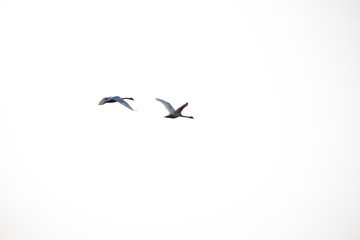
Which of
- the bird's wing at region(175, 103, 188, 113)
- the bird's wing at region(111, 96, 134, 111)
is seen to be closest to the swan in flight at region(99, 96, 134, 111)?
the bird's wing at region(111, 96, 134, 111)

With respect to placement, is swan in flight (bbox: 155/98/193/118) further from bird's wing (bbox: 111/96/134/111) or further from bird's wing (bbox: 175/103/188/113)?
bird's wing (bbox: 111/96/134/111)

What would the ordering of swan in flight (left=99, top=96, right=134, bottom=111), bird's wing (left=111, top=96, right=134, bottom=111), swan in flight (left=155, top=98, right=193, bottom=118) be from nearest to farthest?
bird's wing (left=111, top=96, right=134, bottom=111) → swan in flight (left=99, top=96, right=134, bottom=111) → swan in flight (left=155, top=98, right=193, bottom=118)

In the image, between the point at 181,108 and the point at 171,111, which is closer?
the point at 181,108

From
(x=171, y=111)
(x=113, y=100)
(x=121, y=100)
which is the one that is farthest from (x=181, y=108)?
(x=113, y=100)

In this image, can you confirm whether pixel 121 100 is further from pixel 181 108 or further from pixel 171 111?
pixel 171 111

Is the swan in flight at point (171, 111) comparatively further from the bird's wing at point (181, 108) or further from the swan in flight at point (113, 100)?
the swan in flight at point (113, 100)

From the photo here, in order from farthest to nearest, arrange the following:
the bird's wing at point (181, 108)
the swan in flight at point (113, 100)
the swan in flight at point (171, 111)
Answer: the swan in flight at point (171, 111)
the swan in flight at point (113, 100)
the bird's wing at point (181, 108)

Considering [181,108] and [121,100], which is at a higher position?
[121,100]

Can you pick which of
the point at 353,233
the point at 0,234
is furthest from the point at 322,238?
the point at 0,234

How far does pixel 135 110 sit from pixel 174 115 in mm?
4114

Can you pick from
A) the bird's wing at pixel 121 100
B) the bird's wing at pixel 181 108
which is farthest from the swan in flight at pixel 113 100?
the bird's wing at pixel 181 108

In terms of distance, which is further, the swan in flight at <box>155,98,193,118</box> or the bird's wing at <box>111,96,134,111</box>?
the swan in flight at <box>155,98,193,118</box>

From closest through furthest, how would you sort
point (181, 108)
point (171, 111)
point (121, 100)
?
point (121, 100), point (181, 108), point (171, 111)

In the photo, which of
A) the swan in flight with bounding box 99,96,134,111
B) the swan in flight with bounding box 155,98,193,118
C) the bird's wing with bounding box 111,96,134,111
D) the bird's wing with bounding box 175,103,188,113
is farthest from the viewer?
the swan in flight with bounding box 155,98,193,118
